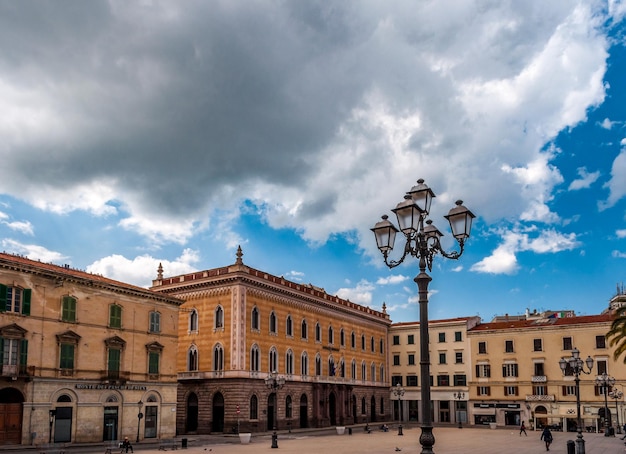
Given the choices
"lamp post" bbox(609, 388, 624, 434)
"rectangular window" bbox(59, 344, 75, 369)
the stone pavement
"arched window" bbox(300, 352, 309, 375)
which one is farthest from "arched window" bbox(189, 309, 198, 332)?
"lamp post" bbox(609, 388, 624, 434)

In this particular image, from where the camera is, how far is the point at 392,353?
86500 millimetres

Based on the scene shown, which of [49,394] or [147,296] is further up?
[147,296]

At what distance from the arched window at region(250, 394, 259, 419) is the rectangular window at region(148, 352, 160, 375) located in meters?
12.1

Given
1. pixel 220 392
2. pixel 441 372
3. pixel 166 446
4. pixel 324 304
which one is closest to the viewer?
pixel 166 446

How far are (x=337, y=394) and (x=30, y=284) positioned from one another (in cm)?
4069

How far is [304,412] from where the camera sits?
63688mm

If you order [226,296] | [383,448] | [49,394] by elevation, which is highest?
Answer: [226,296]

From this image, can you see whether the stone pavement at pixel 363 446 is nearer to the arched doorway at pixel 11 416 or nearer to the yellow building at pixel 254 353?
the yellow building at pixel 254 353

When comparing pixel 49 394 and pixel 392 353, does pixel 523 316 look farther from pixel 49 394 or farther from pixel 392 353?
pixel 49 394

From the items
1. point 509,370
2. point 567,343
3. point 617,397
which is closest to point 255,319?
Result: point 509,370

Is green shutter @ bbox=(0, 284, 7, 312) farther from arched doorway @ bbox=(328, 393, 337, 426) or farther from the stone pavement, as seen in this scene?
arched doorway @ bbox=(328, 393, 337, 426)

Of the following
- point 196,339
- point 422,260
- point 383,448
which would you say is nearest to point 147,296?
point 196,339

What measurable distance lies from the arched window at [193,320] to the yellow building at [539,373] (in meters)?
37.0

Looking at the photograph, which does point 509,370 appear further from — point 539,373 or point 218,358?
point 218,358
